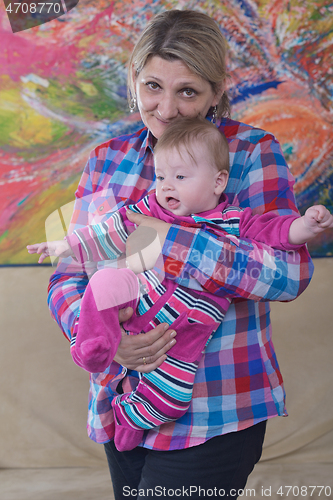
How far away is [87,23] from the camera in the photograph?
2.09 metres

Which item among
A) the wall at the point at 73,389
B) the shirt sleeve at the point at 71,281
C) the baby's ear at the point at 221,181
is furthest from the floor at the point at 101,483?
the baby's ear at the point at 221,181

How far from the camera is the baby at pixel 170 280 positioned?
0.82 m

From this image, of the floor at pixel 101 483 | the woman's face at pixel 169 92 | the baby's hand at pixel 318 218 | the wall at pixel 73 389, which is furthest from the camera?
the wall at pixel 73 389

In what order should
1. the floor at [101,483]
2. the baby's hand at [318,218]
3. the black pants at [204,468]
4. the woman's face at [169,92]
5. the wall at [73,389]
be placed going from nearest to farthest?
1. the baby's hand at [318,218]
2. the black pants at [204,468]
3. the woman's face at [169,92]
4. the floor at [101,483]
5. the wall at [73,389]

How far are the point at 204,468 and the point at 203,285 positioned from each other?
0.37 meters

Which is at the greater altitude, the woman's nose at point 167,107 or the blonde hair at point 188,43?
the blonde hair at point 188,43

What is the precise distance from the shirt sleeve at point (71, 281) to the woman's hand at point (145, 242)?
0.13m

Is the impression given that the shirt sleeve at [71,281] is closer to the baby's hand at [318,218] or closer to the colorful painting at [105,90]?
the baby's hand at [318,218]

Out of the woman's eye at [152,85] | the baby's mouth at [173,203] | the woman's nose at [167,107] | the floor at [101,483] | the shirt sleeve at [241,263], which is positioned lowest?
the floor at [101,483]

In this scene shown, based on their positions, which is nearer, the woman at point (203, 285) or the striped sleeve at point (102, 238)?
the woman at point (203, 285)

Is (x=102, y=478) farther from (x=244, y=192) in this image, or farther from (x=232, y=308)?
(x=244, y=192)

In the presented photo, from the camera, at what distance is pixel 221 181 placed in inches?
37.9

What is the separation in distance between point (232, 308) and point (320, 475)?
4.44ft

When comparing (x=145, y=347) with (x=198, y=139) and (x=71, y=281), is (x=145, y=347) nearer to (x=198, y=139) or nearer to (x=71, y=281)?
(x=71, y=281)
